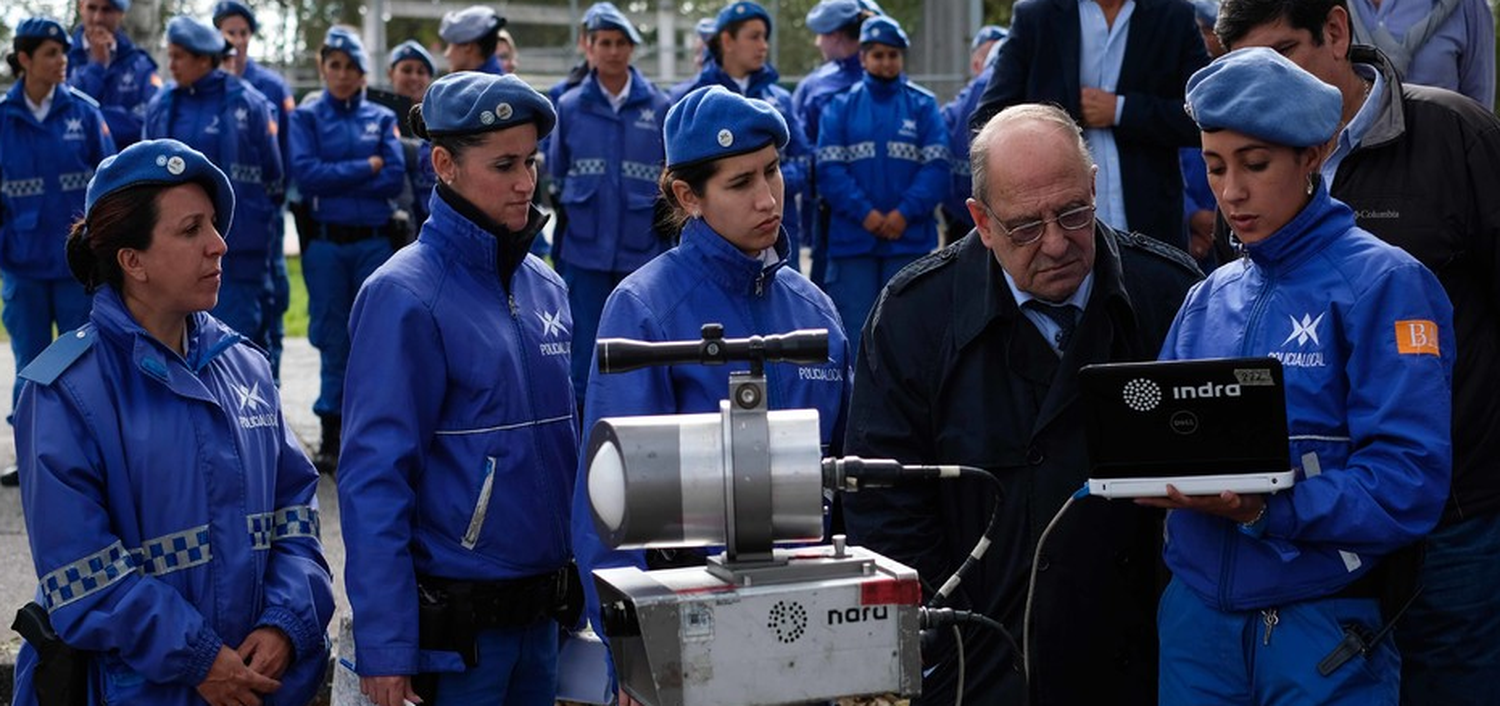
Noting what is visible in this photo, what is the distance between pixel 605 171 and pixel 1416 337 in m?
7.99

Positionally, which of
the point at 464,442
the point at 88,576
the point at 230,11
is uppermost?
the point at 230,11

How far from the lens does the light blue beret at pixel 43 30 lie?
37.2ft

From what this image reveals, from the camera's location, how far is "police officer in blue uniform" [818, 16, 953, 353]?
36.1 ft

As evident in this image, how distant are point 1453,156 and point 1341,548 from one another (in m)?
1.46

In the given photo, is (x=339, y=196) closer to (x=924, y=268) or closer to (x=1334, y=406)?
(x=924, y=268)

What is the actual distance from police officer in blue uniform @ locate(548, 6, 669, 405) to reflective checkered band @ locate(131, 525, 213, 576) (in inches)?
258

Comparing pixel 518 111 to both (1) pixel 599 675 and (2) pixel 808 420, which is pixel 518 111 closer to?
(1) pixel 599 675

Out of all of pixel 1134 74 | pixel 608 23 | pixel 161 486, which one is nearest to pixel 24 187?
pixel 608 23

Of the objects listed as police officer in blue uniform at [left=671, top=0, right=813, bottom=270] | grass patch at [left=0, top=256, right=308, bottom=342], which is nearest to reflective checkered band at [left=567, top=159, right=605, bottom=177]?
police officer in blue uniform at [left=671, top=0, right=813, bottom=270]

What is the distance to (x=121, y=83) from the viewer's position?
1350 centimetres

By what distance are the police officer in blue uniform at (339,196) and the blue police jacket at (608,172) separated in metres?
1.08

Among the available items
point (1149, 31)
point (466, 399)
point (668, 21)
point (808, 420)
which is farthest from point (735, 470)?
point (668, 21)

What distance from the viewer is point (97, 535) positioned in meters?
4.14

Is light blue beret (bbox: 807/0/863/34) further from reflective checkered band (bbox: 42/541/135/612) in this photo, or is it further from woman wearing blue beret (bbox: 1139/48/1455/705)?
reflective checkered band (bbox: 42/541/135/612)
